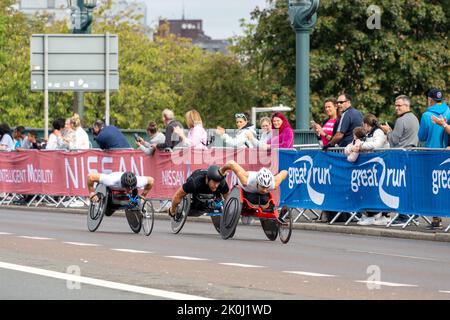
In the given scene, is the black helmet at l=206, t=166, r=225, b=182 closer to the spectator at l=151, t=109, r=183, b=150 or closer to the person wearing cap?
the person wearing cap

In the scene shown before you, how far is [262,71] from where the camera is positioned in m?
68.8

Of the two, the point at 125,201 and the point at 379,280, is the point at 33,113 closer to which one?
the point at 125,201

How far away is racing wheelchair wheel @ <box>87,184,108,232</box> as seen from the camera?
71.7 ft

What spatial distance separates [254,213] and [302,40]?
38.3 feet

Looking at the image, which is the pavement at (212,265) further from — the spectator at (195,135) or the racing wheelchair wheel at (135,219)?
the spectator at (195,135)

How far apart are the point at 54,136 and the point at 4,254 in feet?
54.6

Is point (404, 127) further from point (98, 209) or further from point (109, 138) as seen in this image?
point (109, 138)

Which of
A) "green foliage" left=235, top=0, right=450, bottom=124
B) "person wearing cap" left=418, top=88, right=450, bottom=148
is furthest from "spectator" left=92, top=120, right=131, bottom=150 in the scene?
"green foliage" left=235, top=0, right=450, bottom=124

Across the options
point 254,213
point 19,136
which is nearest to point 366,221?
point 254,213

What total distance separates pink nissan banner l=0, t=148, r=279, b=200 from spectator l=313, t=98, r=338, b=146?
3.81 ft

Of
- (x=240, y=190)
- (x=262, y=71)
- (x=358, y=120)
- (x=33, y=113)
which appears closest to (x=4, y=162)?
(x=358, y=120)

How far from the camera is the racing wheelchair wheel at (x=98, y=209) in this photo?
71.7ft

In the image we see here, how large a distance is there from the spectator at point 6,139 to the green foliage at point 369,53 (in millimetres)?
26889

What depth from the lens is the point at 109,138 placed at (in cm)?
2914
